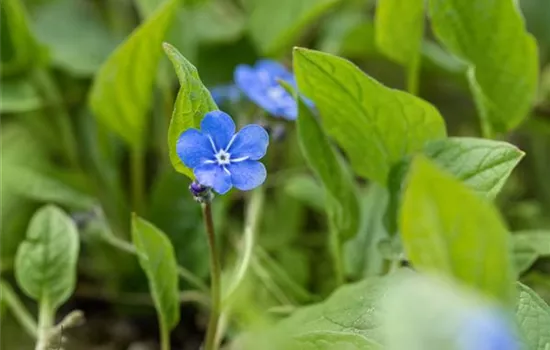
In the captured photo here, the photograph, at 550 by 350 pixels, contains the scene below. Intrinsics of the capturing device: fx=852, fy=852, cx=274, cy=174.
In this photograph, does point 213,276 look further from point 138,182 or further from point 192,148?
point 138,182

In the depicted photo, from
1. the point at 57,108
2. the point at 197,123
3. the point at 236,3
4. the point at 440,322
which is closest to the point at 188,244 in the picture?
the point at 57,108

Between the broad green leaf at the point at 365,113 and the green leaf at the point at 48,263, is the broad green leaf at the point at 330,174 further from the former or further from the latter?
the green leaf at the point at 48,263

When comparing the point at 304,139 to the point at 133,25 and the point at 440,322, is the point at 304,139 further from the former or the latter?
the point at 133,25

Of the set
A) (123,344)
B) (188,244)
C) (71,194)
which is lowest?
(123,344)

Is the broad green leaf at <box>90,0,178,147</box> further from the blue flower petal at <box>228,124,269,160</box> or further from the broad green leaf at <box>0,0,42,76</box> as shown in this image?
the blue flower petal at <box>228,124,269,160</box>

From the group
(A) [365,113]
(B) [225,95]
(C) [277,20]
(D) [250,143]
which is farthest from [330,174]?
(C) [277,20]

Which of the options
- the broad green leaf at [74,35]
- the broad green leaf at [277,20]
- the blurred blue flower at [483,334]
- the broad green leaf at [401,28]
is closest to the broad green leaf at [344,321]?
the blurred blue flower at [483,334]
